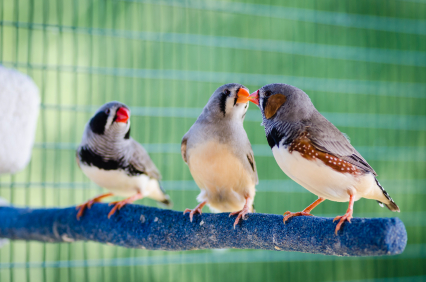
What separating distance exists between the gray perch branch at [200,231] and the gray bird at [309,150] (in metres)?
0.06

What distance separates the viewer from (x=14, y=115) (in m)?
1.31

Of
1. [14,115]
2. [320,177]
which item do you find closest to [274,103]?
[320,177]

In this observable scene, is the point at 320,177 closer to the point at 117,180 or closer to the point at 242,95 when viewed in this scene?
the point at 242,95

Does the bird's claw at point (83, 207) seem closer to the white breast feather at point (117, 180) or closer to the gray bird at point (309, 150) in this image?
the white breast feather at point (117, 180)

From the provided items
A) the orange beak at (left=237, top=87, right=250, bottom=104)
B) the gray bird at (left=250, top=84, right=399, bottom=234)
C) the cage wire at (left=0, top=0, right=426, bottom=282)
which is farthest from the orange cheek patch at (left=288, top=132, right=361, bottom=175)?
the cage wire at (left=0, top=0, right=426, bottom=282)

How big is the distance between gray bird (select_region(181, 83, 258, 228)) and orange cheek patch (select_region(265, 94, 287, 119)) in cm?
11

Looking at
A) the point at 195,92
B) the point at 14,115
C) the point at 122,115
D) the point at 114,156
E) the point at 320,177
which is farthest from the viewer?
the point at 195,92

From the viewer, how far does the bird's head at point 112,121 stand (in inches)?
37.3

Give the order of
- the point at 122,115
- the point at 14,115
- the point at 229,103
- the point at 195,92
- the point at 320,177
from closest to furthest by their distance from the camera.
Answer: the point at 320,177
the point at 229,103
the point at 122,115
the point at 14,115
the point at 195,92

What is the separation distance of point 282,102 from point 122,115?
1.30 ft

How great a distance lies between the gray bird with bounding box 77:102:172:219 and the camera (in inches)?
38.9

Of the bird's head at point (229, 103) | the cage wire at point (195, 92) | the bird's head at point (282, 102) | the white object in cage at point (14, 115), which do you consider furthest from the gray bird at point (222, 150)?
the cage wire at point (195, 92)

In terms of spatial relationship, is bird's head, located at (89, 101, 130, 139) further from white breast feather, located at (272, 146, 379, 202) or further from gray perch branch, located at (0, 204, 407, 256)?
white breast feather, located at (272, 146, 379, 202)

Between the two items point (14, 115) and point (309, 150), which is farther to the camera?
point (14, 115)
